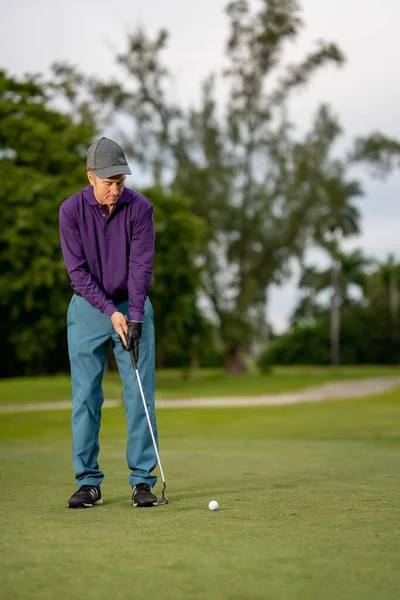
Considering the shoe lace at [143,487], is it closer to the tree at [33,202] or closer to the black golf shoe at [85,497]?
the black golf shoe at [85,497]

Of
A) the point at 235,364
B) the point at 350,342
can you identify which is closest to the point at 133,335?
the point at 235,364

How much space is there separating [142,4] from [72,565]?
46.3 metres

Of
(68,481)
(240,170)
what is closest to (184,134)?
(240,170)

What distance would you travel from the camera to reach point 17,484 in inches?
315

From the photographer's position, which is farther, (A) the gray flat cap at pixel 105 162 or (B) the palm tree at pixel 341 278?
(B) the palm tree at pixel 341 278

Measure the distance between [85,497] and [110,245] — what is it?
1.60 m

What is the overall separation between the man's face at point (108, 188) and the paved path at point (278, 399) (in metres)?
20.6

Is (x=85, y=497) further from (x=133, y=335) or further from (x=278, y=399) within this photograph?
(x=278, y=399)

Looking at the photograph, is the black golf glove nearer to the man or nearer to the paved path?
the man

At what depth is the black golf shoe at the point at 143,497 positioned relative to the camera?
6.48 meters

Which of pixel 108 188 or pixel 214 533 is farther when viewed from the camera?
pixel 108 188

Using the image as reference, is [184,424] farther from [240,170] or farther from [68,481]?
[240,170]

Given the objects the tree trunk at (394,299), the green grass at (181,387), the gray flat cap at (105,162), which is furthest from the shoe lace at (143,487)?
the tree trunk at (394,299)

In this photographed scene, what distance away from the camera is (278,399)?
33.0m
